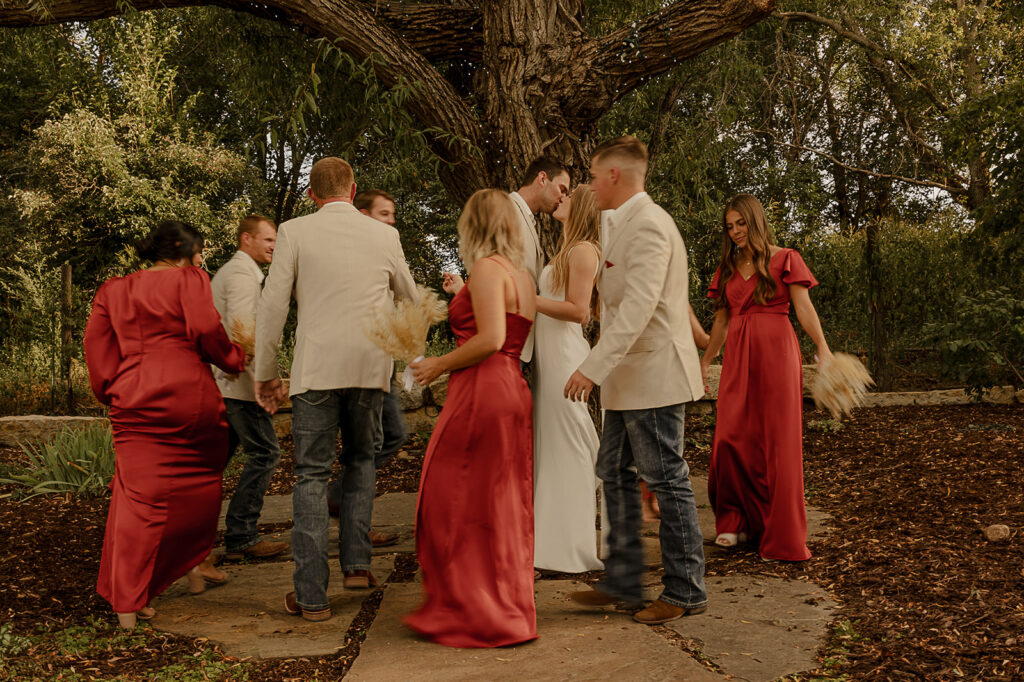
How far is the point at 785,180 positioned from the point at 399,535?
14291mm

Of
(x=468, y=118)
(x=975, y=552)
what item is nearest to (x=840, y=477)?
(x=975, y=552)

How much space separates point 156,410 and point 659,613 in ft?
8.54

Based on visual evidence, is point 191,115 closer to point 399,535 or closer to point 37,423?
point 37,423

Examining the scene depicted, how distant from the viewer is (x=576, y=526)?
4773mm

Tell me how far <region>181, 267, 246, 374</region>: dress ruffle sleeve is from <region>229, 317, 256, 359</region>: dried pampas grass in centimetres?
28

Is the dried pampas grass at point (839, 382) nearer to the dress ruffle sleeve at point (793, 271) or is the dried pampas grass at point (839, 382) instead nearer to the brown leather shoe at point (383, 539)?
the dress ruffle sleeve at point (793, 271)

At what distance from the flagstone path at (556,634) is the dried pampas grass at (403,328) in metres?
1.26

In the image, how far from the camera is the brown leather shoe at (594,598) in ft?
13.4

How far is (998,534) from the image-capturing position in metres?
4.81

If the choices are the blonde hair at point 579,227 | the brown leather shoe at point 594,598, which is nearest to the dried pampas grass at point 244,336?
the blonde hair at point 579,227

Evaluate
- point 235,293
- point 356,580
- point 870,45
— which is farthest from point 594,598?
point 870,45

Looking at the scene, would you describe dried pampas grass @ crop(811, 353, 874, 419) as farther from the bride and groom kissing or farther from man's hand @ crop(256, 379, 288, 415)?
man's hand @ crop(256, 379, 288, 415)

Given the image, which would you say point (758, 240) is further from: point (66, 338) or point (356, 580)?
point (66, 338)

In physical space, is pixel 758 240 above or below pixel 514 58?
below
